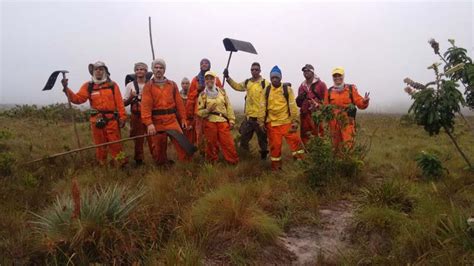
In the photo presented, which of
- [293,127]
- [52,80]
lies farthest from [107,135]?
[293,127]

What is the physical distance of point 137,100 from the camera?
7598 mm

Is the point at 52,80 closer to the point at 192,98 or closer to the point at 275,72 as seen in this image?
the point at 192,98

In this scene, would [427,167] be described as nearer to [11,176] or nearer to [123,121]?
[123,121]

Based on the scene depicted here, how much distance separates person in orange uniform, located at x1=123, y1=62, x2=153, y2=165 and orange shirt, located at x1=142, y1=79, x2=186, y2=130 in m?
0.86

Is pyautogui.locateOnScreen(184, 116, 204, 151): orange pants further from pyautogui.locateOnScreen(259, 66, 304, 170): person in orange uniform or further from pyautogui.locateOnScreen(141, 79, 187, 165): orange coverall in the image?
pyautogui.locateOnScreen(259, 66, 304, 170): person in orange uniform

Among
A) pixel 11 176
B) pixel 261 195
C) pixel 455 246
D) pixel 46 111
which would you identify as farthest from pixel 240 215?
pixel 46 111

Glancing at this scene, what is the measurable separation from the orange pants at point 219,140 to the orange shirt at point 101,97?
1.71 meters

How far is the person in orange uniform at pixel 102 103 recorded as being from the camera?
6.96 m

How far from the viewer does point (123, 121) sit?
711 centimetres

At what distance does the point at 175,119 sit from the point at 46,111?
16.0m

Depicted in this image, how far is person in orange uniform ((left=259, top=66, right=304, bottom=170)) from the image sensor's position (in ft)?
22.7

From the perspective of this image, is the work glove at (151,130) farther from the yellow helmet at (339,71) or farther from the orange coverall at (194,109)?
the yellow helmet at (339,71)

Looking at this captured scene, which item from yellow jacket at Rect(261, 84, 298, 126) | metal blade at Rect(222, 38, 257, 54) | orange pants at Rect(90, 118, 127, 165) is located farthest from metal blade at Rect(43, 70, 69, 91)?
yellow jacket at Rect(261, 84, 298, 126)

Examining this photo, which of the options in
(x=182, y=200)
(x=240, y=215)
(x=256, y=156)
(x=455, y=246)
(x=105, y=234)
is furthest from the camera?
(x=256, y=156)
